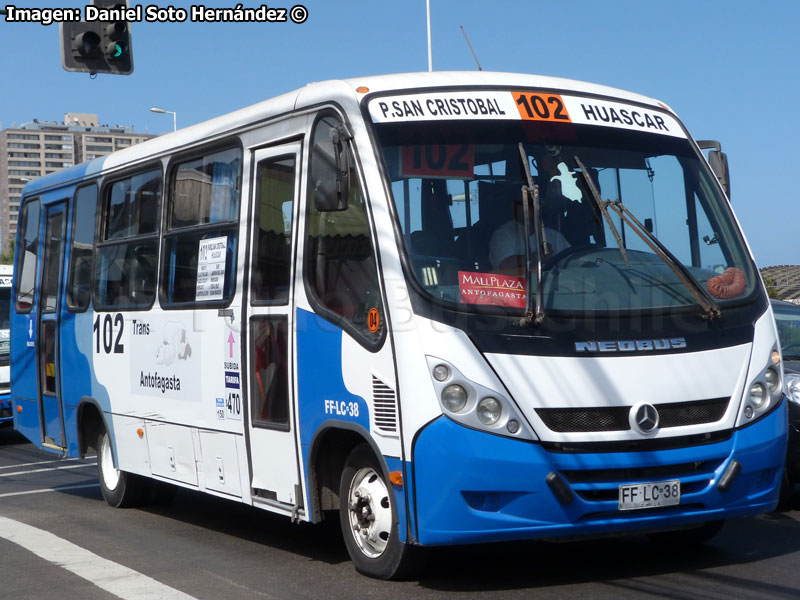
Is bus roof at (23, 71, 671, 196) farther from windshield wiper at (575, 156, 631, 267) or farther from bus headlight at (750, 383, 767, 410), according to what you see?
bus headlight at (750, 383, 767, 410)

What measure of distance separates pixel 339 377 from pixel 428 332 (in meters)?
0.88

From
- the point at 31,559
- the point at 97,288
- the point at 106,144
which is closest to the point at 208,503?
the point at 97,288

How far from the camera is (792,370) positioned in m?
9.42

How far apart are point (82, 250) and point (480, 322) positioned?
617 centimetres

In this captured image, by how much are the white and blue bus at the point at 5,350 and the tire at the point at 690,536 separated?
1239 centimetres

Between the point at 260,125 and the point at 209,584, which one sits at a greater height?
the point at 260,125

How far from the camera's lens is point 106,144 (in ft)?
643

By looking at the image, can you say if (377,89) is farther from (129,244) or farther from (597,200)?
(129,244)

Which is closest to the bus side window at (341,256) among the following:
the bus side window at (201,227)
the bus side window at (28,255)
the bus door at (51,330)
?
the bus side window at (201,227)

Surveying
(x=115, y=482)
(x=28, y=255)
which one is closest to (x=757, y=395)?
(x=115, y=482)

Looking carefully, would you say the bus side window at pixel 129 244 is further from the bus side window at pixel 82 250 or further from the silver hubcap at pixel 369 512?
the silver hubcap at pixel 369 512

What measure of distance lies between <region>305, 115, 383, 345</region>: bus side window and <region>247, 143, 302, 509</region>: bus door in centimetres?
27

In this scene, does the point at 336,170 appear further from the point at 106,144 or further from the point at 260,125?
the point at 106,144

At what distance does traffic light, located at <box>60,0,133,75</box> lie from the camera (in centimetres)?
1207
